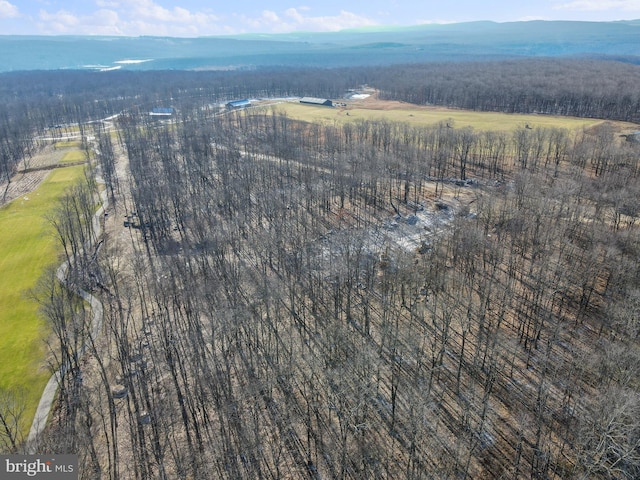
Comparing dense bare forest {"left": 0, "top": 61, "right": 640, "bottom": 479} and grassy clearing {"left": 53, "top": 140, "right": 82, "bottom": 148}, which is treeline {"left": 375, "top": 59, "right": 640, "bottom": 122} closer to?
dense bare forest {"left": 0, "top": 61, "right": 640, "bottom": 479}

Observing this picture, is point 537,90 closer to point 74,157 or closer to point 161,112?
point 161,112

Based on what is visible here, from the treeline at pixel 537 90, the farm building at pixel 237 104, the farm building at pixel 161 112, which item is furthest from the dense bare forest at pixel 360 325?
the farm building at pixel 237 104

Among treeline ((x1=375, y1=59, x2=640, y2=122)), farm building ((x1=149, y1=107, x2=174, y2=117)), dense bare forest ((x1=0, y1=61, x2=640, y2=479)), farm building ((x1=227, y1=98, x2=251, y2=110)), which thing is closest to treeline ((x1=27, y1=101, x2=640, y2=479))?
dense bare forest ((x1=0, y1=61, x2=640, y2=479))

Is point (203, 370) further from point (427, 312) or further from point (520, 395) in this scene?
point (520, 395)

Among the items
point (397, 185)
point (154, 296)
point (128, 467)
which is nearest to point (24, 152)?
point (154, 296)

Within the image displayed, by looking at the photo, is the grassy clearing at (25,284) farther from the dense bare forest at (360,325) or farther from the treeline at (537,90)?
the treeline at (537,90)

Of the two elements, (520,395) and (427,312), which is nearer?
(520,395)

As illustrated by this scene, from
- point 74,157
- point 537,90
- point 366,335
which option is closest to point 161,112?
point 74,157
